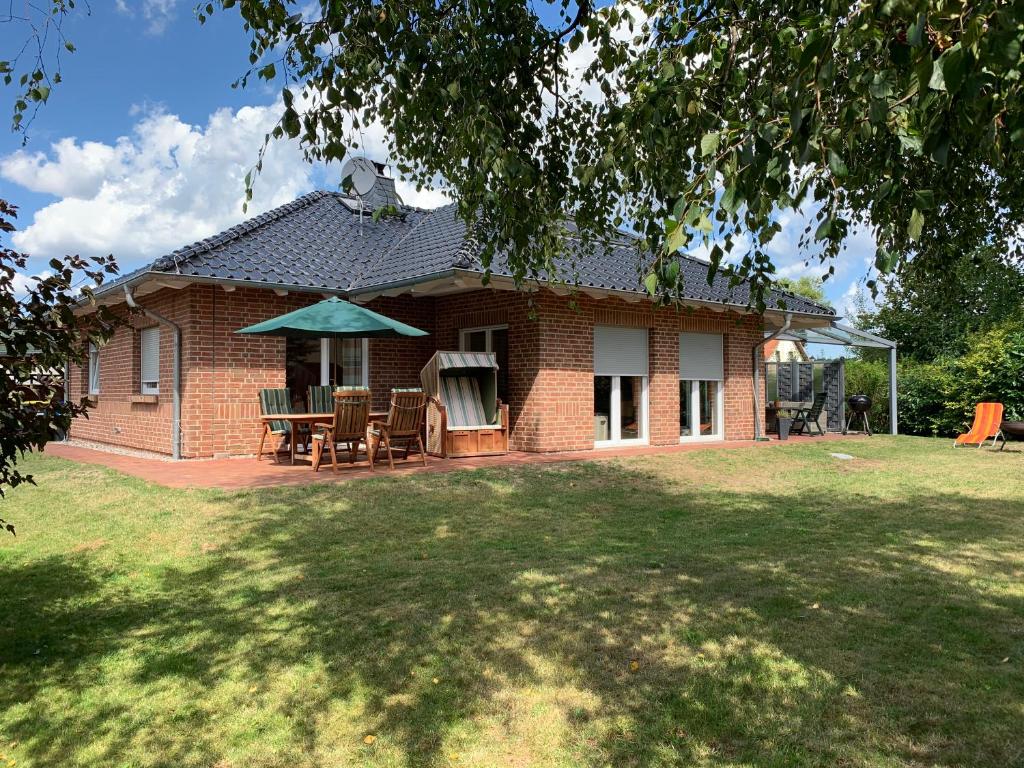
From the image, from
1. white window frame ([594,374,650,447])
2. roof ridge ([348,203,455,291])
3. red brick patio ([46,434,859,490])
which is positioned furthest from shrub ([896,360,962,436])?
roof ridge ([348,203,455,291])

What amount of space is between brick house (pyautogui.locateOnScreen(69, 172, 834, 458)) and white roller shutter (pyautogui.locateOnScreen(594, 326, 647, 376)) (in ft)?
0.09

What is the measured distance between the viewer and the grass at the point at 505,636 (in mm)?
2686

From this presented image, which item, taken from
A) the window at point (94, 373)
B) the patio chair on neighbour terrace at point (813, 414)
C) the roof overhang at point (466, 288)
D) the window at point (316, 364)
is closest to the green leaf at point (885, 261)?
the roof overhang at point (466, 288)

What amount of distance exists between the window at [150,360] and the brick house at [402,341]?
0.04m

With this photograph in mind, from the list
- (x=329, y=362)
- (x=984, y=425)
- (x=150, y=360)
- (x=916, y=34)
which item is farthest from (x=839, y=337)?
(x=916, y=34)

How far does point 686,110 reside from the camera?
11.6 ft

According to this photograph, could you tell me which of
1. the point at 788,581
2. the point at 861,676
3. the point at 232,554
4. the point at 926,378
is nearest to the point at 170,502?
the point at 232,554

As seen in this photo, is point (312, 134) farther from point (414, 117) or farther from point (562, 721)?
point (562, 721)

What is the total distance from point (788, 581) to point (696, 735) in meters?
2.19

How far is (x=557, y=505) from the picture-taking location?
7.58m

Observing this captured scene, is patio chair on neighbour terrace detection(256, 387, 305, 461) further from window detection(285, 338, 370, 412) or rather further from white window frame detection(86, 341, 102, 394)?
white window frame detection(86, 341, 102, 394)

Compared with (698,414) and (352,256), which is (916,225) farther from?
(698,414)

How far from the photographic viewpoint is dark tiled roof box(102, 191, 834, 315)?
1078cm

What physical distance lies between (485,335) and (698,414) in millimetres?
4834
